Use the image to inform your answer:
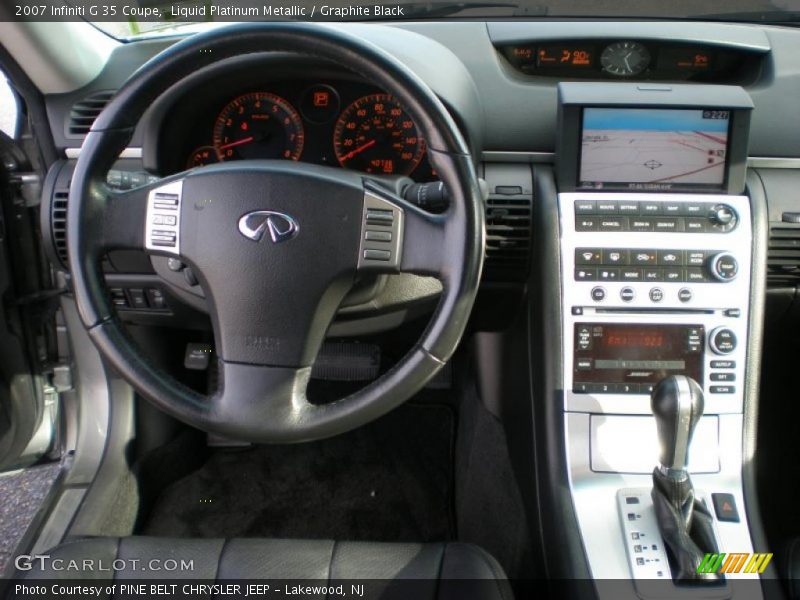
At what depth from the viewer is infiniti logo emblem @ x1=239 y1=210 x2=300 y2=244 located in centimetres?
114

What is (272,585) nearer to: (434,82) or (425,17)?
(434,82)

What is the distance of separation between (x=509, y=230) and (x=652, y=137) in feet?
1.11

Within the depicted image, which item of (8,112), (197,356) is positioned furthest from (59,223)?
(197,356)

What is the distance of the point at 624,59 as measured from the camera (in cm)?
168

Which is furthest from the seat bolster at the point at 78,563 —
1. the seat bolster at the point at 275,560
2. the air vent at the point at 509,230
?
the air vent at the point at 509,230

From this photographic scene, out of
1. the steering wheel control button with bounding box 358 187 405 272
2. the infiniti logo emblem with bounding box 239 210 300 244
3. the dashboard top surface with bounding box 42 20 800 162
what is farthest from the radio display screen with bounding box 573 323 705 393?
the infiniti logo emblem with bounding box 239 210 300 244

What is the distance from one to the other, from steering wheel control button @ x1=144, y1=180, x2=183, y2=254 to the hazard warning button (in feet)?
3.66

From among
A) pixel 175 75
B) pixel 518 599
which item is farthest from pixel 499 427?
pixel 175 75

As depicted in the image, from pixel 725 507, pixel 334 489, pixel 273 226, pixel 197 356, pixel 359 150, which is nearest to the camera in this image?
pixel 273 226

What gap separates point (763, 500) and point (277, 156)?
1510 millimetres

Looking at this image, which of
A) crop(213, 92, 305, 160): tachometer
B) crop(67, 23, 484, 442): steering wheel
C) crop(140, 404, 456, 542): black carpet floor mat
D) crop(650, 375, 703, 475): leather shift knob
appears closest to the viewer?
crop(67, 23, 484, 442): steering wheel

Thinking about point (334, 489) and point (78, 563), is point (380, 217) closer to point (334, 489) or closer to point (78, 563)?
point (78, 563)

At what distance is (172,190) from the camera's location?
1.18 meters

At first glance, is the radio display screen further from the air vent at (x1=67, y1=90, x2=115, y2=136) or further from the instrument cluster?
the air vent at (x1=67, y1=90, x2=115, y2=136)
